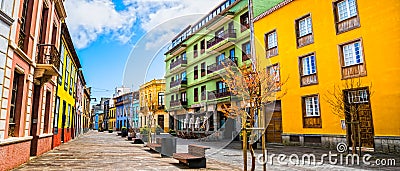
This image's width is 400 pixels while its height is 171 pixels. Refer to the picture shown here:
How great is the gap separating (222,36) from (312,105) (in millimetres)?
11907

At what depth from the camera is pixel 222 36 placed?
25.6m

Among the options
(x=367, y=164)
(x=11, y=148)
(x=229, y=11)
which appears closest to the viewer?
(x=11, y=148)

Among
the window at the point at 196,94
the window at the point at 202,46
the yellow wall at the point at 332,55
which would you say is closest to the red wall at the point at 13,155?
the yellow wall at the point at 332,55

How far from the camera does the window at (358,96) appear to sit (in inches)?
535

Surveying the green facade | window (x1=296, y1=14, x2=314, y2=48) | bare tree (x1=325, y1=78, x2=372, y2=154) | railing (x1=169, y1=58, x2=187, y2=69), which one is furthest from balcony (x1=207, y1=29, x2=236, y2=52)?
bare tree (x1=325, y1=78, x2=372, y2=154)

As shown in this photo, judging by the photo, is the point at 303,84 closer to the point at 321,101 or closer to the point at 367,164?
the point at 321,101

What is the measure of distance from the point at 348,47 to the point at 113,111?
61.9 m

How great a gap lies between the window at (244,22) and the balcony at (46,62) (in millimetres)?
15412

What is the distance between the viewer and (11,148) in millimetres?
7551

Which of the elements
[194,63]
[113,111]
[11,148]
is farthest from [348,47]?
[113,111]

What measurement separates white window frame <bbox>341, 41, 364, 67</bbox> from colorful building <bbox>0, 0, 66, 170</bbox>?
14.1 metres

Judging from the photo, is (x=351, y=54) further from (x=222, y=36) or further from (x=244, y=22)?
(x=222, y=36)

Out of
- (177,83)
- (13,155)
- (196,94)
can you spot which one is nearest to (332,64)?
(13,155)

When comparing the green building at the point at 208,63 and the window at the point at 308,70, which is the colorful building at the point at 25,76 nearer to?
the green building at the point at 208,63
